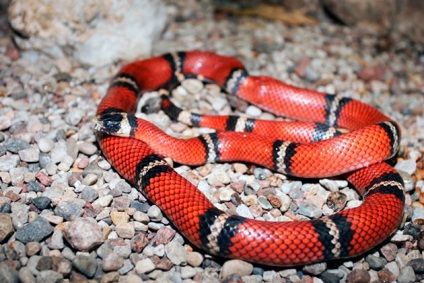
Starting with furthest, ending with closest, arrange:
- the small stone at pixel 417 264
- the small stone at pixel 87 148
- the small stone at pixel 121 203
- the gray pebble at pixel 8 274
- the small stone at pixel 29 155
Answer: the small stone at pixel 87 148, the small stone at pixel 29 155, the small stone at pixel 121 203, the small stone at pixel 417 264, the gray pebble at pixel 8 274

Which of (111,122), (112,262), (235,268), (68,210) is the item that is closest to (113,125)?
(111,122)

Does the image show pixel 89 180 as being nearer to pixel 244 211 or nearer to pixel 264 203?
pixel 244 211

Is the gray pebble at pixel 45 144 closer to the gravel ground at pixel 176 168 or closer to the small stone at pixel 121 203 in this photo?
the gravel ground at pixel 176 168

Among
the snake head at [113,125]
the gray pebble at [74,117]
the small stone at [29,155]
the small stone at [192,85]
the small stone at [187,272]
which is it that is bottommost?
the small stone at [187,272]

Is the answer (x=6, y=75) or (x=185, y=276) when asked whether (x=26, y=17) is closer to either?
(x=6, y=75)

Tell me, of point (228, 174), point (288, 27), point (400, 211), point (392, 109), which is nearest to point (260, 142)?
point (228, 174)

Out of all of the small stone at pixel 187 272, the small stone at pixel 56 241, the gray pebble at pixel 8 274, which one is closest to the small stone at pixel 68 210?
the small stone at pixel 56 241
